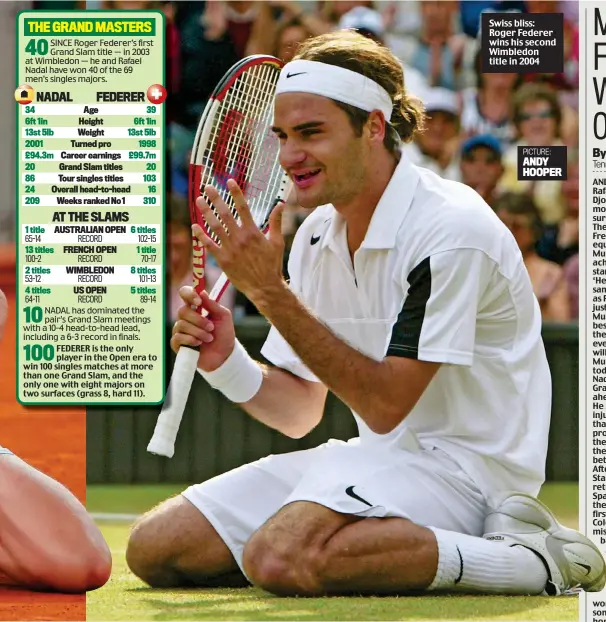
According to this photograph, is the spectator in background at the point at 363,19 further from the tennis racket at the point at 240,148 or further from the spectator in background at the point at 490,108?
the tennis racket at the point at 240,148

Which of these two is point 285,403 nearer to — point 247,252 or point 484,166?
point 247,252

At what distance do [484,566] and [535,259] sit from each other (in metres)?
1.75

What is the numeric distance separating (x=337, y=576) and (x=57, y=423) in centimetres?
122

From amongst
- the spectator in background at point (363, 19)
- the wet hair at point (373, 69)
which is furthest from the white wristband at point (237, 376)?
the spectator in background at point (363, 19)

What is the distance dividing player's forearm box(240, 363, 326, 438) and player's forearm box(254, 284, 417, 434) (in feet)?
1.54

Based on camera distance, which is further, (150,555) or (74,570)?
(150,555)

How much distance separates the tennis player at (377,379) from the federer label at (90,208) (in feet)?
0.67

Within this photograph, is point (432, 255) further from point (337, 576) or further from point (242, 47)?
point (242, 47)

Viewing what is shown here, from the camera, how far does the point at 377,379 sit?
264 cm

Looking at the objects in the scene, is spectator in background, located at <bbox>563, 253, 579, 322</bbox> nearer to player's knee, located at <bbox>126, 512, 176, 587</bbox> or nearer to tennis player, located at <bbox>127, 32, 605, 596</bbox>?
tennis player, located at <bbox>127, 32, 605, 596</bbox>

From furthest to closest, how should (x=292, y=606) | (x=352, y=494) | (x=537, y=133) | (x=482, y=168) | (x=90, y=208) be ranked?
(x=482, y=168), (x=537, y=133), (x=90, y=208), (x=352, y=494), (x=292, y=606)

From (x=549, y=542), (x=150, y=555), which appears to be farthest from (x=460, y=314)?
(x=150, y=555)

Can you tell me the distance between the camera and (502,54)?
3.12 metres

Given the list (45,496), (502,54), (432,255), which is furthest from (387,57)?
(45,496)
